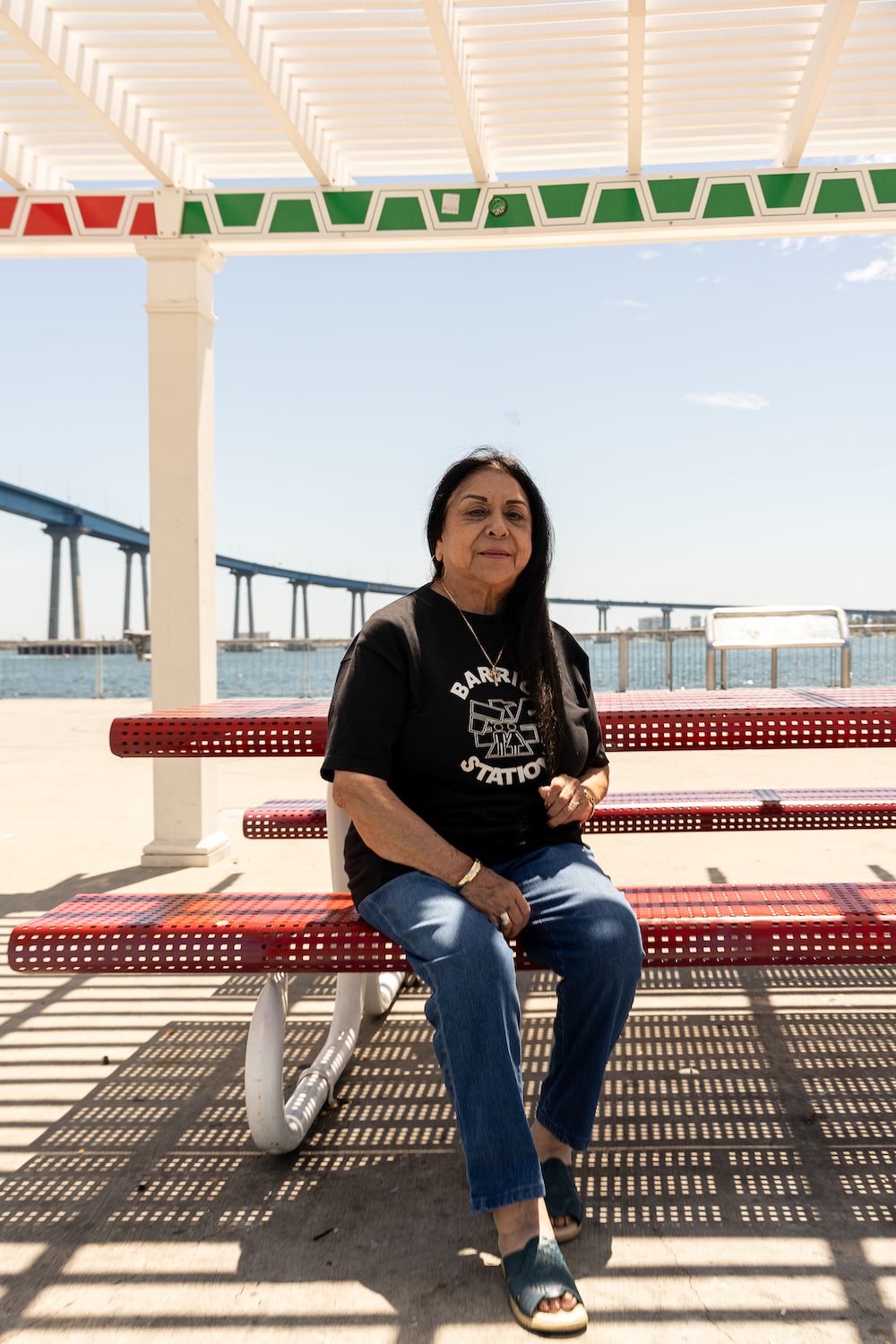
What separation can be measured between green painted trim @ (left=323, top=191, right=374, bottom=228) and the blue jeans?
3663 millimetres

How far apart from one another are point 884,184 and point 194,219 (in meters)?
3.32

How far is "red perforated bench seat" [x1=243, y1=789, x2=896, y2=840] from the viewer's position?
3217 millimetres

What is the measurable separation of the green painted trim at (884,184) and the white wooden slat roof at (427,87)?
0.22m

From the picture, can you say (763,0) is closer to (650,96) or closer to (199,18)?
(650,96)

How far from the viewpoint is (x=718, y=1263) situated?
176 centimetres

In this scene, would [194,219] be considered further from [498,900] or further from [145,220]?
[498,900]

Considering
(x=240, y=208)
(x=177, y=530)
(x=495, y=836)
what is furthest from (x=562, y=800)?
(x=240, y=208)

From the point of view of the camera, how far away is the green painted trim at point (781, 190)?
4.41m

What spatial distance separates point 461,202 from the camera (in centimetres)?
454

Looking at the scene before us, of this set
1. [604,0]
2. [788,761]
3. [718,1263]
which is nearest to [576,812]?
[718,1263]

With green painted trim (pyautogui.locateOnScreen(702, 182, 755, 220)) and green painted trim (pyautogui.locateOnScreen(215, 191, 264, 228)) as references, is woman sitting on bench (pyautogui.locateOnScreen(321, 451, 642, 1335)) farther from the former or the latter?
green painted trim (pyautogui.locateOnScreen(215, 191, 264, 228))

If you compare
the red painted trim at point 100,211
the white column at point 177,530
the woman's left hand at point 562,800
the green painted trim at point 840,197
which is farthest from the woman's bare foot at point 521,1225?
the red painted trim at point 100,211

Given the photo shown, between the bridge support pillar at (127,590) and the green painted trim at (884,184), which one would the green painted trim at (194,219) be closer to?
the green painted trim at (884,184)

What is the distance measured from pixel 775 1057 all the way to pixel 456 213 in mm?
3924
